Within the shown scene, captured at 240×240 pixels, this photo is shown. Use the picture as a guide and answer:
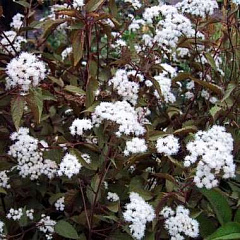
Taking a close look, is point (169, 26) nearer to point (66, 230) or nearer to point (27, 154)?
point (27, 154)

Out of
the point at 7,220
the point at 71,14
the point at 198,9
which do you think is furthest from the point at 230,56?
the point at 7,220

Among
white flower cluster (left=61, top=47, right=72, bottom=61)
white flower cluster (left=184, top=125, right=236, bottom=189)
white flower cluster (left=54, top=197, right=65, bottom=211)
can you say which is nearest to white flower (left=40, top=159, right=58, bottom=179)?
white flower cluster (left=54, top=197, right=65, bottom=211)

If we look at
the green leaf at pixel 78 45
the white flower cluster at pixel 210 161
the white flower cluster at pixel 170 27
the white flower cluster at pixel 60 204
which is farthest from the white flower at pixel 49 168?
the white flower cluster at pixel 170 27

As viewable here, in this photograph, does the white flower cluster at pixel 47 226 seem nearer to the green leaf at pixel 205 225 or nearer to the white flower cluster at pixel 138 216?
the white flower cluster at pixel 138 216

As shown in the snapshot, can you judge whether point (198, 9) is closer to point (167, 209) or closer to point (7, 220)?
point (167, 209)

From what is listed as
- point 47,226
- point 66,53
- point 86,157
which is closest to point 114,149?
point 86,157

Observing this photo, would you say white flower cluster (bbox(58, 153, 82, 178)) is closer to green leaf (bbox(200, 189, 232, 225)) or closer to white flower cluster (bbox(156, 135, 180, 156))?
white flower cluster (bbox(156, 135, 180, 156))
